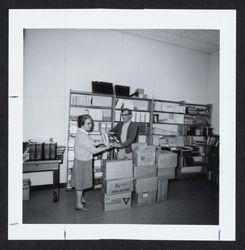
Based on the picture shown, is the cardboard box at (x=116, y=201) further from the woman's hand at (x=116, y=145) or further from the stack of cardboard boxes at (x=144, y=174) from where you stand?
the woman's hand at (x=116, y=145)

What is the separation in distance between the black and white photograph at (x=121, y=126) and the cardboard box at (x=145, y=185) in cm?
2

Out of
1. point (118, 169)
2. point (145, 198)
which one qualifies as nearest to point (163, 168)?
point (145, 198)

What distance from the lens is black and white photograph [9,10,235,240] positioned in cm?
134

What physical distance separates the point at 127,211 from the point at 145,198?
35 centimetres

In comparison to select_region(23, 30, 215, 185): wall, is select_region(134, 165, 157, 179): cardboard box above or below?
below

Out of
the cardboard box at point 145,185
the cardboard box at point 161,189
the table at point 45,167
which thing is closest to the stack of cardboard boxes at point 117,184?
the cardboard box at point 145,185

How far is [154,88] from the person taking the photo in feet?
11.2

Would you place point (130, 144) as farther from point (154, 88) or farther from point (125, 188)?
point (154, 88)

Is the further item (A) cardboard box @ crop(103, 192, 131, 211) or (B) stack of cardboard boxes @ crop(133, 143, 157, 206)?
(B) stack of cardboard boxes @ crop(133, 143, 157, 206)

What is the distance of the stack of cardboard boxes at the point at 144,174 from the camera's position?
2.04 meters

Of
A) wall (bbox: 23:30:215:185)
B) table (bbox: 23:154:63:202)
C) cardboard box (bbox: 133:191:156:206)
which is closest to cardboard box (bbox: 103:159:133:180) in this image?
cardboard box (bbox: 133:191:156:206)

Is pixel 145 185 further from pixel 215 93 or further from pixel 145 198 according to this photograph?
pixel 215 93

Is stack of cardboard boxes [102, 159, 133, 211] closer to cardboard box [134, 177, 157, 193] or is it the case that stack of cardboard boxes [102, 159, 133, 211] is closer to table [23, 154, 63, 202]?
cardboard box [134, 177, 157, 193]

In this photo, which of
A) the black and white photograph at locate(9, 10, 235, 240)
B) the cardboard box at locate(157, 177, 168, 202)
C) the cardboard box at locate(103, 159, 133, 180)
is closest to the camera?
the black and white photograph at locate(9, 10, 235, 240)
